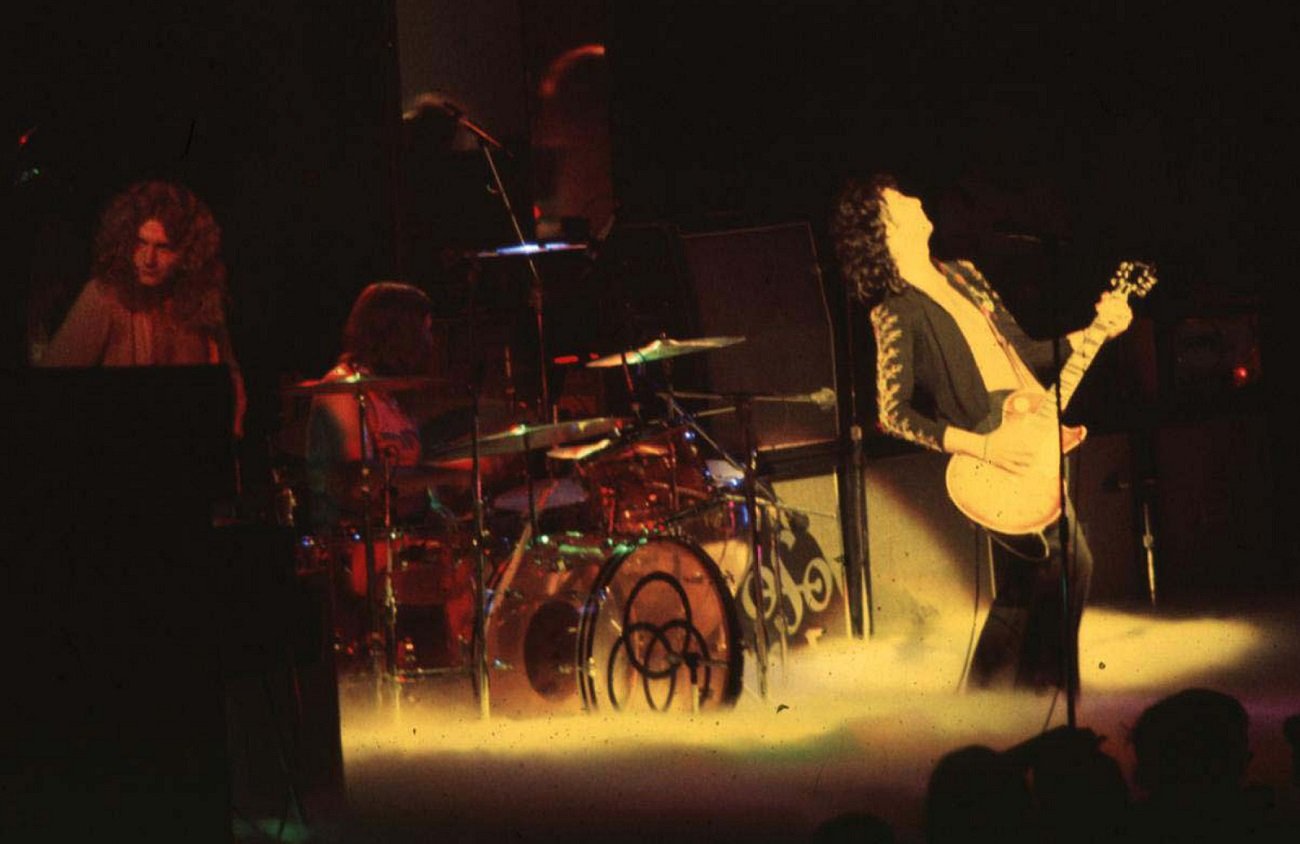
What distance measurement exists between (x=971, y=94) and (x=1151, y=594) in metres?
Answer: 2.48

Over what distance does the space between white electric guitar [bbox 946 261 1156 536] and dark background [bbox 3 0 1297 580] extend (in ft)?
1.07

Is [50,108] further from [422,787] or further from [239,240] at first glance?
[422,787]

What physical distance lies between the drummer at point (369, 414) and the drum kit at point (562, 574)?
3 centimetres

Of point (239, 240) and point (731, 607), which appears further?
point (239, 240)

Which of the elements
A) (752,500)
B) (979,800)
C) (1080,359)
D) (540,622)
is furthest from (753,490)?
(979,800)

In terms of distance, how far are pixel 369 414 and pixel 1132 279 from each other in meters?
3.29

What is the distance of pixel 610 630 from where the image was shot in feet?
18.6

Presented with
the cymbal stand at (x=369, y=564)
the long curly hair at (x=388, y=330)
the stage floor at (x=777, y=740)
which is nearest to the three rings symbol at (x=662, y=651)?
the stage floor at (x=777, y=740)

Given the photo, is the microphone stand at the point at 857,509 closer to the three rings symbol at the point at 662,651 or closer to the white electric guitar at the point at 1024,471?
the white electric guitar at the point at 1024,471

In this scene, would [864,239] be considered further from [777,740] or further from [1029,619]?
[777,740]

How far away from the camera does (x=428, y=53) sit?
7.05 m

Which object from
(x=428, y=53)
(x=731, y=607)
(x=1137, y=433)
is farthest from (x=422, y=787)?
(x=1137, y=433)

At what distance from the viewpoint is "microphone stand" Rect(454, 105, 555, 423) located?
20.9 ft

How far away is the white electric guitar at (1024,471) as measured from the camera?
19.9 feet
